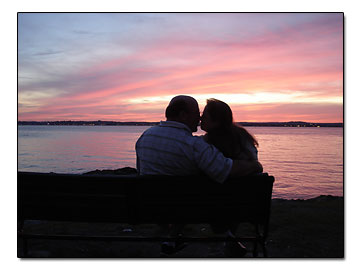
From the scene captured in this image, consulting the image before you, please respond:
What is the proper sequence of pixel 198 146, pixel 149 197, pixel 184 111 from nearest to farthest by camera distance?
pixel 198 146
pixel 149 197
pixel 184 111

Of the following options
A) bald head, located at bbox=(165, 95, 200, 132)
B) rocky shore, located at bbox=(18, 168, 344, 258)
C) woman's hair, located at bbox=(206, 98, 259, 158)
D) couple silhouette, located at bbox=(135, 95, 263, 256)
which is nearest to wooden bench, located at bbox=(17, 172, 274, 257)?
couple silhouette, located at bbox=(135, 95, 263, 256)

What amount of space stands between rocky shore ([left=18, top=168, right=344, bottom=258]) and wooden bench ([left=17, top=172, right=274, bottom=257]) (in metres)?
0.78

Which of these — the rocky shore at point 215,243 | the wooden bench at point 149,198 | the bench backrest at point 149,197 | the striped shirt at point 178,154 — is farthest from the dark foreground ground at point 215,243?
the striped shirt at point 178,154

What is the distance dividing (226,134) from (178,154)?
2.03 ft

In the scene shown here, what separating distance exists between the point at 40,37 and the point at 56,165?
55.5 feet

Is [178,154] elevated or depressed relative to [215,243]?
elevated

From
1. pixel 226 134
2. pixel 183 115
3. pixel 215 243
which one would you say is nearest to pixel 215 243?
pixel 215 243

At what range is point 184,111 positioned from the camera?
11.6 ft

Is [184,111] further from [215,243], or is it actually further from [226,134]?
[215,243]

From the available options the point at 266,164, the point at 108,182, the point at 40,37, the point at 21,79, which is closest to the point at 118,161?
the point at 266,164

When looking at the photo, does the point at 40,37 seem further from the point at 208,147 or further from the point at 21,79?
the point at 208,147

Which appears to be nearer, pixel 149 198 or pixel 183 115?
pixel 149 198

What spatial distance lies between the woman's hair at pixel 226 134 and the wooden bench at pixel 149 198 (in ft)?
1.20

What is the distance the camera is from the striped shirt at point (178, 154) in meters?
3.21
